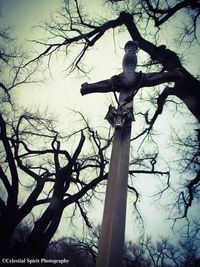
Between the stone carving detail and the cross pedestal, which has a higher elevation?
the stone carving detail

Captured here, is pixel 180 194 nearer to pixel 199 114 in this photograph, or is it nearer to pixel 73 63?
pixel 199 114

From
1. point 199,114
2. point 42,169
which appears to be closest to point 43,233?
point 42,169

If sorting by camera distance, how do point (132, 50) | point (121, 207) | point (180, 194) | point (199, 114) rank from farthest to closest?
point (180, 194)
point (199, 114)
point (132, 50)
point (121, 207)

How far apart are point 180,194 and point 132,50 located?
6.26m

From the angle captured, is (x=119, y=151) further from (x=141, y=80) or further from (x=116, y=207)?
(x=141, y=80)

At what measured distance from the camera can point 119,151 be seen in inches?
121

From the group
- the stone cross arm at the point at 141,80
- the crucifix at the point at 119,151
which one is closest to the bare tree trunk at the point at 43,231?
the crucifix at the point at 119,151

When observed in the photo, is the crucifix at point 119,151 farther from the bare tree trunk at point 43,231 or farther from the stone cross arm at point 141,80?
the bare tree trunk at point 43,231

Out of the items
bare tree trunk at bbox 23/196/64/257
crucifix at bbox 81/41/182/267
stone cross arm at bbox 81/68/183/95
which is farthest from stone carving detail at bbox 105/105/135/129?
bare tree trunk at bbox 23/196/64/257

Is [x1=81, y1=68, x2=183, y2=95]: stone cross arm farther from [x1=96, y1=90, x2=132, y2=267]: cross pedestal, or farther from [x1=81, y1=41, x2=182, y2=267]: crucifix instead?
[x1=96, y1=90, x2=132, y2=267]: cross pedestal

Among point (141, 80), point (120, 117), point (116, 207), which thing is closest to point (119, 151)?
point (120, 117)

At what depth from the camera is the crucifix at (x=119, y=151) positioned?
2.37 metres

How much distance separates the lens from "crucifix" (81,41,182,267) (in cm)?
237

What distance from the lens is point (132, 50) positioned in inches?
170
